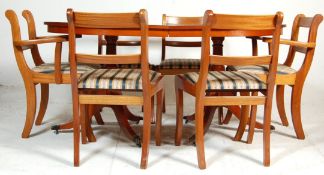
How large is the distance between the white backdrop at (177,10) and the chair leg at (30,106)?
1393 mm

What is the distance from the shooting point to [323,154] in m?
2.48

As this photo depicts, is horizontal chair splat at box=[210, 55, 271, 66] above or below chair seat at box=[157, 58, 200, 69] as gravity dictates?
above

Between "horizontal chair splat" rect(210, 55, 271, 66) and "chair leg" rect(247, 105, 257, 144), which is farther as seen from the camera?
"chair leg" rect(247, 105, 257, 144)

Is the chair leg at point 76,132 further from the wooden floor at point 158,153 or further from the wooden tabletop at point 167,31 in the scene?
the wooden tabletop at point 167,31

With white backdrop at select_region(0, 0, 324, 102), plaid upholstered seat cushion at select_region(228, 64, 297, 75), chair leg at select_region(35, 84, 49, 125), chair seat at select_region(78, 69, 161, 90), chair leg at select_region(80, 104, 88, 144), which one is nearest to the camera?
chair seat at select_region(78, 69, 161, 90)

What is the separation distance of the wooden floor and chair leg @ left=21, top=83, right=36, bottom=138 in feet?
0.18

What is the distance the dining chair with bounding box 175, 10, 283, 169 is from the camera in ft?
6.54

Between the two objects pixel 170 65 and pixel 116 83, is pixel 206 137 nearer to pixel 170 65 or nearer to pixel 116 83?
→ pixel 170 65

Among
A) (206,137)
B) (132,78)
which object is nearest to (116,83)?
(132,78)

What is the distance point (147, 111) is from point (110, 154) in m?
0.45

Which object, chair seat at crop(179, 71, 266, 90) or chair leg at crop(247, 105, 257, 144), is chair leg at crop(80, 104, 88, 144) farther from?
chair leg at crop(247, 105, 257, 144)

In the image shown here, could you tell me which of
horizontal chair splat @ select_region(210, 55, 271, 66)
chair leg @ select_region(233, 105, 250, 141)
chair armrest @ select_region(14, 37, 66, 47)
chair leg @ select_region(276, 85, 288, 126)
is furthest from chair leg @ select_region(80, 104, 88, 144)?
chair leg @ select_region(276, 85, 288, 126)

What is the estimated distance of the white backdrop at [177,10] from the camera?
3.91 metres

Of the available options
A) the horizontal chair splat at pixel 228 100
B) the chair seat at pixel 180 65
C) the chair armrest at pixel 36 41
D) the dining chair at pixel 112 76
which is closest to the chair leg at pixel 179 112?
the dining chair at pixel 112 76
